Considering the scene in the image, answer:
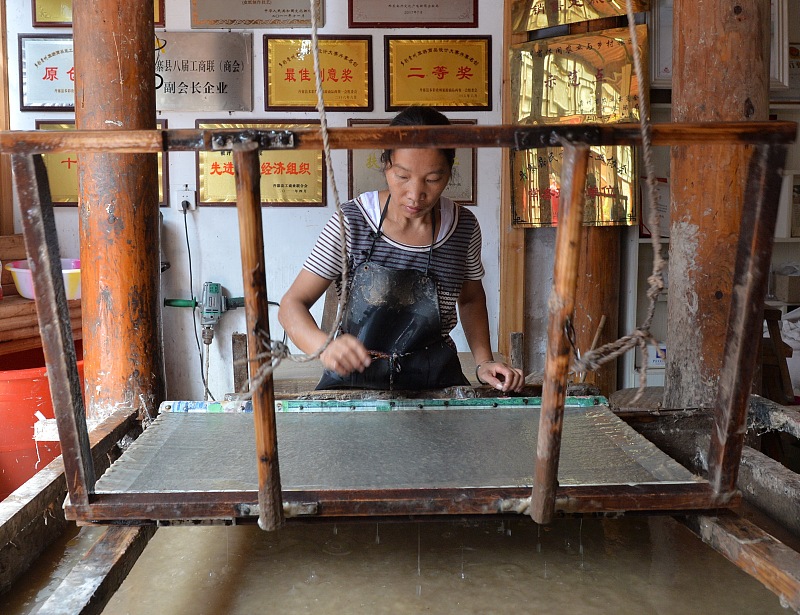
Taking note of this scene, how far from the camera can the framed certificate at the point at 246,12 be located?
4613 mm

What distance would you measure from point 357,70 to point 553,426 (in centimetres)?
380

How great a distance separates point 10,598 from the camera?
1.63m

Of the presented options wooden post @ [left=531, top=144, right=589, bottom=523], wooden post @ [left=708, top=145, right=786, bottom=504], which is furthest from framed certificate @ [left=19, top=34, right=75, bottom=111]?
wooden post @ [left=708, top=145, right=786, bottom=504]

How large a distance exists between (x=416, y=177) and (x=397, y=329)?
59 centimetres

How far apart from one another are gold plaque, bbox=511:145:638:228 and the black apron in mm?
2120

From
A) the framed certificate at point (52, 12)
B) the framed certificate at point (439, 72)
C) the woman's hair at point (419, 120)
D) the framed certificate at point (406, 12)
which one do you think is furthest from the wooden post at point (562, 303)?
the framed certificate at point (52, 12)

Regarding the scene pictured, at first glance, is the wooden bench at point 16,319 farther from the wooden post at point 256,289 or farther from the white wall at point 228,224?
the wooden post at point 256,289

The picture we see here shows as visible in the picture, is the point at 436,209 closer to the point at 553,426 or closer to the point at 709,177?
the point at 709,177

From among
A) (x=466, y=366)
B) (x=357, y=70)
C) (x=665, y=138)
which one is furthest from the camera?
(x=357, y=70)

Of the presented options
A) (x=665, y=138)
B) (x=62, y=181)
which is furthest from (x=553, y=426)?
(x=62, y=181)

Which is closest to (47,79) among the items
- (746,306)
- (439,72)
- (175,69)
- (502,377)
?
(175,69)

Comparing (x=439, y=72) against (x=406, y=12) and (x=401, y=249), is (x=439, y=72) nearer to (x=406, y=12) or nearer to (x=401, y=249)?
(x=406, y=12)

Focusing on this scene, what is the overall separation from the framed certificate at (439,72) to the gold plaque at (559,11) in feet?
0.80

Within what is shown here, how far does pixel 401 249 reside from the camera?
2.45m
